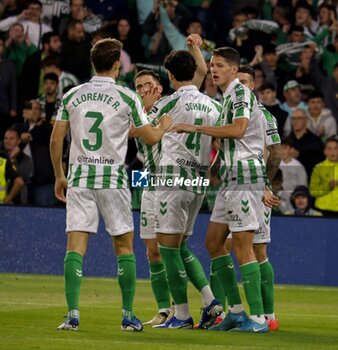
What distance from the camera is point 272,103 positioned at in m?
17.1

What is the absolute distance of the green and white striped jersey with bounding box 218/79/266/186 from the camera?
927 centimetres

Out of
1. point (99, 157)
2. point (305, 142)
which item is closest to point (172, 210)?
point (99, 157)

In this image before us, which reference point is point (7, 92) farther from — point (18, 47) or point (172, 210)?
point (172, 210)

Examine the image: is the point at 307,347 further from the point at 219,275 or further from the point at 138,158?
the point at 138,158

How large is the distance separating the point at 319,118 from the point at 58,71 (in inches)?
157

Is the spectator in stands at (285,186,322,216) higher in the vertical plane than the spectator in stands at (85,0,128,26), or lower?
lower

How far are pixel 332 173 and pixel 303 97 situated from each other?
8.08ft

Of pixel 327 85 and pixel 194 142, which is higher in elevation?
pixel 327 85

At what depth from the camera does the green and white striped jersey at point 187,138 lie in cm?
964

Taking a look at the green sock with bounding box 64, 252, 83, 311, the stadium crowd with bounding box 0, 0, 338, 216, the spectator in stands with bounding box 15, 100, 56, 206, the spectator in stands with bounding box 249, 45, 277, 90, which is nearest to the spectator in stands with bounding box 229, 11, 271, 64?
the stadium crowd with bounding box 0, 0, 338, 216

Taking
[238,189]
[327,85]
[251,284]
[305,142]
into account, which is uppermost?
[327,85]

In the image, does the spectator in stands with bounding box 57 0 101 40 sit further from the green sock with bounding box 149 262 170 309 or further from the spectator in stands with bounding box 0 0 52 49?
the green sock with bounding box 149 262 170 309

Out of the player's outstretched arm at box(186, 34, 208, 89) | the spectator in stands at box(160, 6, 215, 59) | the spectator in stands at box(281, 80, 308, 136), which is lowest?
the player's outstretched arm at box(186, 34, 208, 89)

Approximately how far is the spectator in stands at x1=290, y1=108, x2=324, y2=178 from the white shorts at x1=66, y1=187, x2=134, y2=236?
717 centimetres
